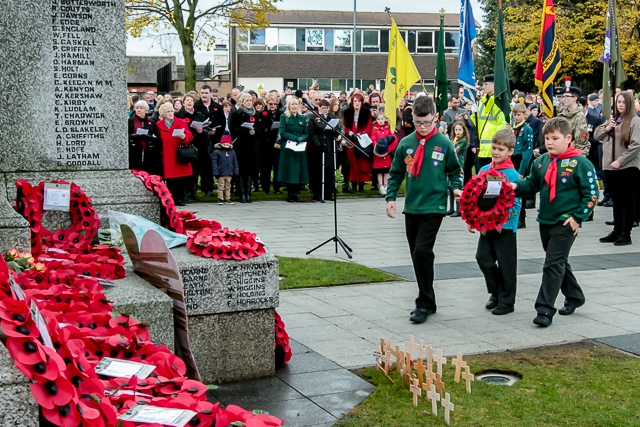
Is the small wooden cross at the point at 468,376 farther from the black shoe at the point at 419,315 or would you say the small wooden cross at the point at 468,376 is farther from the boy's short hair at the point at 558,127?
the boy's short hair at the point at 558,127

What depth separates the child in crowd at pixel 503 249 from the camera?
7867mm

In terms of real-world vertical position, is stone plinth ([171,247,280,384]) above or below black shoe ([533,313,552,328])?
above

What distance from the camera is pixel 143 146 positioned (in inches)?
634

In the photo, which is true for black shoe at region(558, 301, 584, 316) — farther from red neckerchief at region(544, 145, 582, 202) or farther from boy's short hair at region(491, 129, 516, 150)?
boy's short hair at region(491, 129, 516, 150)

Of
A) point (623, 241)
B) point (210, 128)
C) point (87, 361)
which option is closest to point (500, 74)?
point (623, 241)

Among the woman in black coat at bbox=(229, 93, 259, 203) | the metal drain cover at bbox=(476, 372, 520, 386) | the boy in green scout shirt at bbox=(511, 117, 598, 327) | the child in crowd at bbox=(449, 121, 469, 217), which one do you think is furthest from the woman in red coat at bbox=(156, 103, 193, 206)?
the metal drain cover at bbox=(476, 372, 520, 386)

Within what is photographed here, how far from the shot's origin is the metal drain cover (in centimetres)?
580

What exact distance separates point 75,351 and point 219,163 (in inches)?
537

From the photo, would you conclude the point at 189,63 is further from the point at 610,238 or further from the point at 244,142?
the point at 610,238

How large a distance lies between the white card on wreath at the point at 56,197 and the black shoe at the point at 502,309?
12.5ft

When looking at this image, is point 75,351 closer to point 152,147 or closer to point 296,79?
point 152,147

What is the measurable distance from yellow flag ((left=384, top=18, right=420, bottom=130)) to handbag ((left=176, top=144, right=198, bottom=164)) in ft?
12.9

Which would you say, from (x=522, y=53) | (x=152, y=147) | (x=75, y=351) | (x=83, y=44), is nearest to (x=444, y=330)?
(x=83, y=44)

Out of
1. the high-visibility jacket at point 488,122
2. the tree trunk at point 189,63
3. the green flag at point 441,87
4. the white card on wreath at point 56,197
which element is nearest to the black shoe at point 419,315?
the white card on wreath at point 56,197
